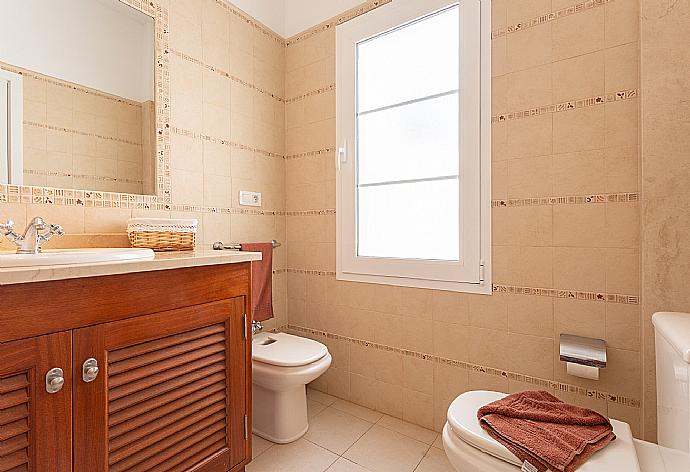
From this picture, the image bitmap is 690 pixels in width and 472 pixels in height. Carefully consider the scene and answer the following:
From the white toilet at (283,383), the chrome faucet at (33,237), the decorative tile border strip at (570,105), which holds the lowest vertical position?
the white toilet at (283,383)

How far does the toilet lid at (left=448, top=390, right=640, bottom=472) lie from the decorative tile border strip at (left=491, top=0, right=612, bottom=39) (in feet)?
5.06

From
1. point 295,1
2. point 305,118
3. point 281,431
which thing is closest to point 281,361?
point 281,431

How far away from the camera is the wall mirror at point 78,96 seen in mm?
1391

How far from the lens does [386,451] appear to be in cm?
177

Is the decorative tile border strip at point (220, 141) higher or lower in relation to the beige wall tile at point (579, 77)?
lower

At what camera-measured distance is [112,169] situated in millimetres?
1662

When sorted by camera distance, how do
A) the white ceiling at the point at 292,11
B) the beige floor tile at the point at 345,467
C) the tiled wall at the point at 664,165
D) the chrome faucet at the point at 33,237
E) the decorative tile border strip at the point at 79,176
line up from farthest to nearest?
the white ceiling at the point at 292,11
the beige floor tile at the point at 345,467
the decorative tile border strip at the point at 79,176
the tiled wall at the point at 664,165
the chrome faucet at the point at 33,237

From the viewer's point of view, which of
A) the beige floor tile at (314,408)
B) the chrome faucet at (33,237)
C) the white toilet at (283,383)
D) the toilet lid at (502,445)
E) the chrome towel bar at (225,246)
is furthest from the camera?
the beige floor tile at (314,408)

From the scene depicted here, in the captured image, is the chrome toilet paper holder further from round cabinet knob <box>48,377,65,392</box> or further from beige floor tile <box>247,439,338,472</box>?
round cabinet knob <box>48,377,65,392</box>

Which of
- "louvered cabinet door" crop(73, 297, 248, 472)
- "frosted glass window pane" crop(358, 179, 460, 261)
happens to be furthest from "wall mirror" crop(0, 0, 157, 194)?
"frosted glass window pane" crop(358, 179, 460, 261)

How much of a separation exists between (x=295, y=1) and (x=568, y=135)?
1888 millimetres

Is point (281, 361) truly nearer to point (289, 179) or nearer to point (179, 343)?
point (179, 343)

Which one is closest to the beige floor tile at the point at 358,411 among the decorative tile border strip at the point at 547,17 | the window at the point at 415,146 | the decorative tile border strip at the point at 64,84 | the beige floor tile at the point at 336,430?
the beige floor tile at the point at 336,430

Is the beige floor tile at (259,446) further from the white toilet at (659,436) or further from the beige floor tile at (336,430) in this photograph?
the white toilet at (659,436)
